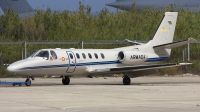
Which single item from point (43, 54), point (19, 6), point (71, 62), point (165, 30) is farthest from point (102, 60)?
point (19, 6)

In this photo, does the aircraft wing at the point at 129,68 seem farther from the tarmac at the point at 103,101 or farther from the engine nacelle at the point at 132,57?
the tarmac at the point at 103,101

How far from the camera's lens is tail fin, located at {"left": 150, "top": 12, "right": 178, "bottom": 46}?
2839 centimetres

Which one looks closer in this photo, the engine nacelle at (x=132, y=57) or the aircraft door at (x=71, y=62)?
the aircraft door at (x=71, y=62)

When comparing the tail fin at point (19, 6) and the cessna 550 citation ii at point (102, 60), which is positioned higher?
the tail fin at point (19, 6)

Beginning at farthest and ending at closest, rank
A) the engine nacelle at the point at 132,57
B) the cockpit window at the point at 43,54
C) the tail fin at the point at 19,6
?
the tail fin at the point at 19,6 < the engine nacelle at the point at 132,57 < the cockpit window at the point at 43,54

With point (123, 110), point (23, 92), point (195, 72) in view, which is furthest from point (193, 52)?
point (123, 110)

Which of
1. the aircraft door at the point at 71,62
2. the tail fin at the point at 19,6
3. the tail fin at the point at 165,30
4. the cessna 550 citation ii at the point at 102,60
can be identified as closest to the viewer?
the cessna 550 citation ii at the point at 102,60

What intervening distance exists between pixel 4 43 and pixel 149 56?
988cm

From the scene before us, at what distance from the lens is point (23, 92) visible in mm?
19984

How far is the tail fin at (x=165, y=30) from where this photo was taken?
28.4m

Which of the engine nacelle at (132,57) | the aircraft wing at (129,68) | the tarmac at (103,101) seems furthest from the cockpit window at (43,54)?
the tarmac at (103,101)

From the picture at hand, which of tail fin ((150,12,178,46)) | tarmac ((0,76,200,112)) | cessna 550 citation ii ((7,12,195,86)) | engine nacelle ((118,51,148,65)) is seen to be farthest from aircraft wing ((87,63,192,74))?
tarmac ((0,76,200,112))

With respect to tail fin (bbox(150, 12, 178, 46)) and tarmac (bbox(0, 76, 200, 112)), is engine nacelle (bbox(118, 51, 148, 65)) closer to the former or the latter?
tail fin (bbox(150, 12, 178, 46))

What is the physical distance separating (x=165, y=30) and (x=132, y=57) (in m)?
2.66
